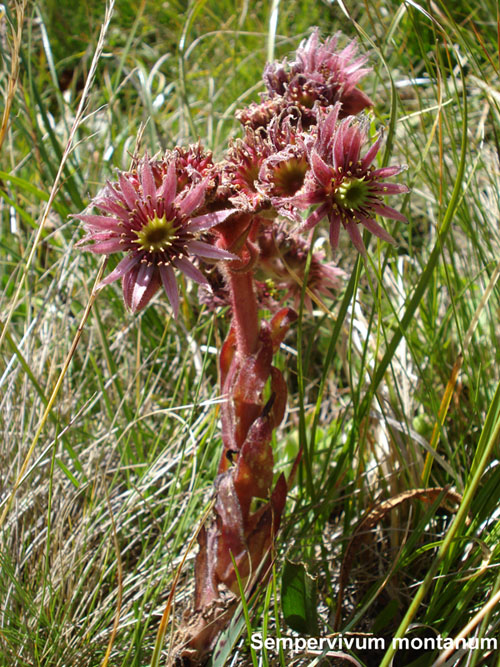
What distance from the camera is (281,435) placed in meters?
2.20

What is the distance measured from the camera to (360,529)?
158 cm

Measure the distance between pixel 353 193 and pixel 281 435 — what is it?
1.16 meters

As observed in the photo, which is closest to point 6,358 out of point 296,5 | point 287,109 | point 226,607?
point 226,607

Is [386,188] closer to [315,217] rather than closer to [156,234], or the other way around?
[315,217]

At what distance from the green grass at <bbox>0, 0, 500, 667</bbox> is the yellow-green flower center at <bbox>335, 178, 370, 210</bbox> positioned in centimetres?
15

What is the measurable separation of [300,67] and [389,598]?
142 cm

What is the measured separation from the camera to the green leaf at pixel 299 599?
133 centimetres

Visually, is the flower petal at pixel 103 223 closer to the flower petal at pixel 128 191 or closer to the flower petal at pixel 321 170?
the flower petal at pixel 128 191

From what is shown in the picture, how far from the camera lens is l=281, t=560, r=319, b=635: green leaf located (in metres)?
1.33

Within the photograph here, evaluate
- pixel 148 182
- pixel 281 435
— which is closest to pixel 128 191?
pixel 148 182

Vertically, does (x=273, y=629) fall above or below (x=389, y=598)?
below

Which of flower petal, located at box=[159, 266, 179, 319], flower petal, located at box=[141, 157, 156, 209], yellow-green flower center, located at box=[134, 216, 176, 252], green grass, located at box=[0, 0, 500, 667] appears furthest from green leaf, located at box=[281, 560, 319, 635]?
flower petal, located at box=[141, 157, 156, 209]

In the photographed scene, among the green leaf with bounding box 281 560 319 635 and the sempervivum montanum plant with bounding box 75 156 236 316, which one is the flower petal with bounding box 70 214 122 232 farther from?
the green leaf with bounding box 281 560 319 635

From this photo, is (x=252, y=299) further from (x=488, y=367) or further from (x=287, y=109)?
(x=488, y=367)
